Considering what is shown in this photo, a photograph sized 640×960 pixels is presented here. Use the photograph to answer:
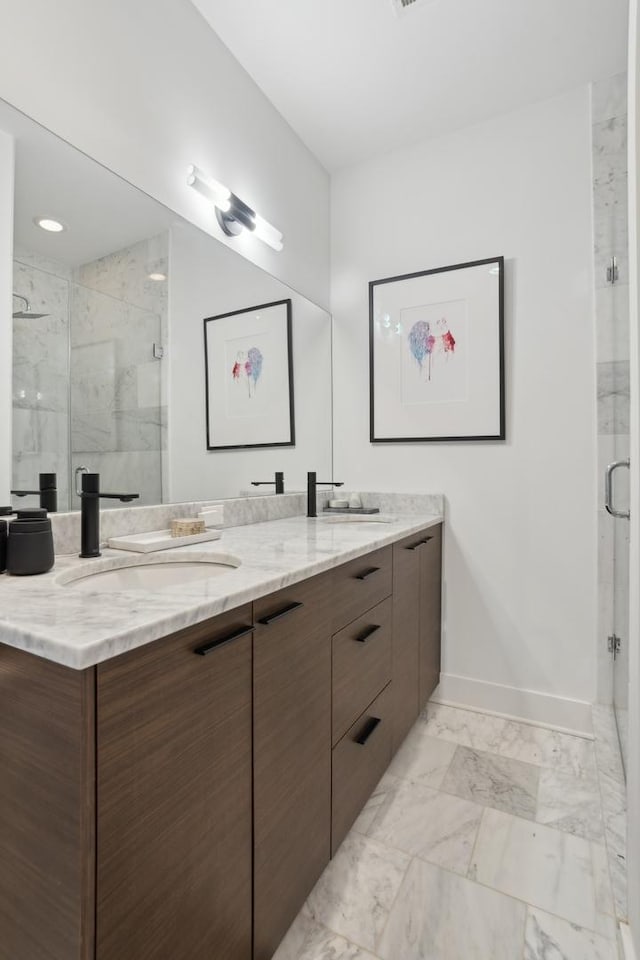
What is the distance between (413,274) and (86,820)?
2374mm

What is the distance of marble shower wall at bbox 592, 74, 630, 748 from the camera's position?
1.87 meters

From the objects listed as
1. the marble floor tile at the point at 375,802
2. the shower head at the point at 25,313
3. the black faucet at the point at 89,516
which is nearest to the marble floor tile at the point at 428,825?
the marble floor tile at the point at 375,802

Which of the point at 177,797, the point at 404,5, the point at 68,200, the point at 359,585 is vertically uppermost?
the point at 404,5

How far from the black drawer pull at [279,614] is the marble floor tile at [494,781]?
3.64 ft

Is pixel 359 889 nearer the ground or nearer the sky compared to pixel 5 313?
nearer the ground

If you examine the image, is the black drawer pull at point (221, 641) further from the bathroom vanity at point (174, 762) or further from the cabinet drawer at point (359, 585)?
the cabinet drawer at point (359, 585)

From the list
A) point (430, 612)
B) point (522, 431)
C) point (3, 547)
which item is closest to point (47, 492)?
point (3, 547)

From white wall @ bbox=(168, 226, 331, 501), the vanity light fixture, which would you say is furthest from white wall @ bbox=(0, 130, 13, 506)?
the vanity light fixture

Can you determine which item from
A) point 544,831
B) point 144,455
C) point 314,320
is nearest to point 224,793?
point 144,455

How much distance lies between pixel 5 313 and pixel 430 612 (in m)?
1.86

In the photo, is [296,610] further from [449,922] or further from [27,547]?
[449,922]

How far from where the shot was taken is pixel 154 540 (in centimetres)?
129

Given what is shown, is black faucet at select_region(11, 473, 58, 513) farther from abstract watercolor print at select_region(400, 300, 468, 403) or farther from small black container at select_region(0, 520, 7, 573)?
abstract watercolor print at select_region(400, 300, 468, 403)

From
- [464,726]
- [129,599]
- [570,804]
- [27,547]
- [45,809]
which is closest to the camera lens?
[45,809]
